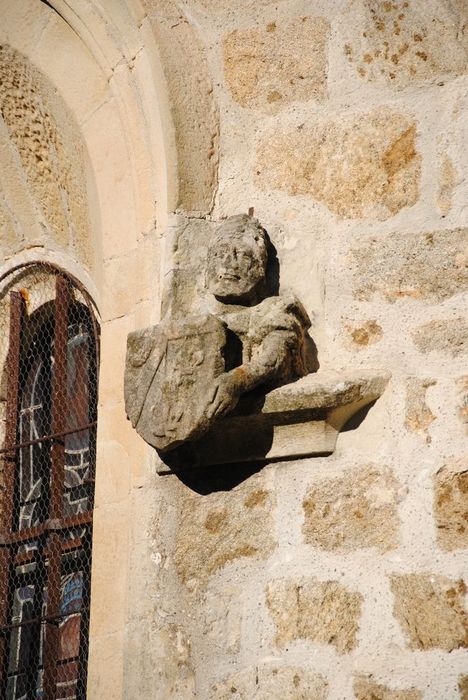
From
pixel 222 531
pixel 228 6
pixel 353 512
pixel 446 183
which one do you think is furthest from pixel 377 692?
pixel 228 6

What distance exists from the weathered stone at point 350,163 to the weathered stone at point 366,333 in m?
0.26

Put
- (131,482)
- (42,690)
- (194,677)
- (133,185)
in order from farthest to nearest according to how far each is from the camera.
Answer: (42,690)
(133,185)
(131,482)
(194,677)

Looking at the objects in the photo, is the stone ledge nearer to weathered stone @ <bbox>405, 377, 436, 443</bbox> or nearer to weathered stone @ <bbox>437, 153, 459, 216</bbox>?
weathered stone @ <bbox>405, 377, 436, 443</bbox>

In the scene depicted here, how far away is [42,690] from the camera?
396 cm

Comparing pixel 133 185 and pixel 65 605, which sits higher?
pixel 133 185

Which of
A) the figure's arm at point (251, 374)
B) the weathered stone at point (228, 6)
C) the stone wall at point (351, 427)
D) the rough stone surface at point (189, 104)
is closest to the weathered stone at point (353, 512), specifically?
the stone wall at point (351, 427)

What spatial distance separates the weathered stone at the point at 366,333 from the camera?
326 cm

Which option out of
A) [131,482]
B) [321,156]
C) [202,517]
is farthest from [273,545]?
[321,156]

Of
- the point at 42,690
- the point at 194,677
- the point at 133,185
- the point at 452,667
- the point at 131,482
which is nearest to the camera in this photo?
the point at 452,667

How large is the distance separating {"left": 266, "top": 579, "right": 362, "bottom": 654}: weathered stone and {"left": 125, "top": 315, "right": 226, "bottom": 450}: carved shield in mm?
379

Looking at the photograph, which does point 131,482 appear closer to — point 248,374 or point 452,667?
point 248,374

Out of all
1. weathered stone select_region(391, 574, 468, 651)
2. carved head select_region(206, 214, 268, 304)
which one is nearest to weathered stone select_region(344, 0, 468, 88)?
carved head select_region(206, 214, 268, 304)

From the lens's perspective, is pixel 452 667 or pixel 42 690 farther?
pixel 42 690

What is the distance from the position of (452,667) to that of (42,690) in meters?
1.43
